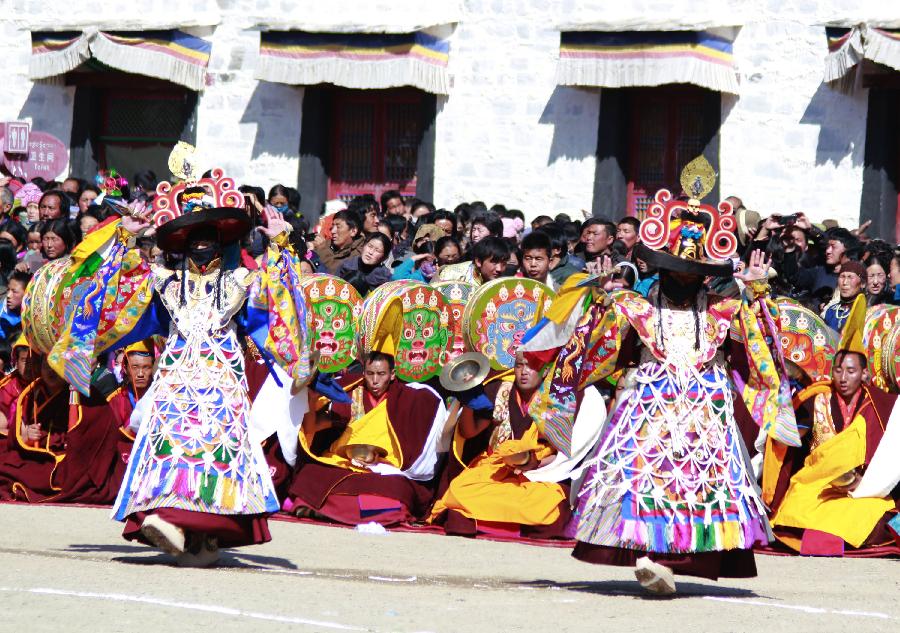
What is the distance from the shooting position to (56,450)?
10430 millimetres

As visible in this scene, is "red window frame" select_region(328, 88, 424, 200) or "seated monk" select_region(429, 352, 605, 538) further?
"red window frame" select_region(328, 88, 424, 200)

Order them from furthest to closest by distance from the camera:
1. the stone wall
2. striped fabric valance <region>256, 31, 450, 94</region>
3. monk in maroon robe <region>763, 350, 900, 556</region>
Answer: striped fabric valance <region>256, 31, 450, 94</region>
the stone wall
monk in maroon robe <region>763, 350, 900, 556</region>

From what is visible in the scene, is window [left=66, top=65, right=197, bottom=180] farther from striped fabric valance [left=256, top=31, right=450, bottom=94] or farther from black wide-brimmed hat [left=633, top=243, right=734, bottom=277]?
black wide-brimmed hat [left=633, top=243, right=734, bottom=277]

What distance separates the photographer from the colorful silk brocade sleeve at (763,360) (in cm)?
755

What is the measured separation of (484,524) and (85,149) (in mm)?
9080

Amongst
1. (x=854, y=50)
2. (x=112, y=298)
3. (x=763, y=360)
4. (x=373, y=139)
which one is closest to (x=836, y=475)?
(x=763, y=360)

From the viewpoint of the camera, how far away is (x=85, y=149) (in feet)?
57.3

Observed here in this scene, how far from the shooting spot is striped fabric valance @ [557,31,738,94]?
14.4 meters

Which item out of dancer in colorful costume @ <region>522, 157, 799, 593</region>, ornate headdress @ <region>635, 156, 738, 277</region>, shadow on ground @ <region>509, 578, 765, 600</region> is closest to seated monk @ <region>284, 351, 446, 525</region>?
shadow on ground @ <region>509, 578, 765, 600</region>

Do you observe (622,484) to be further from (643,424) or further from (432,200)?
(432,200)

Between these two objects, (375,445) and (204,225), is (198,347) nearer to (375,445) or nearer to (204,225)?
(204,225)

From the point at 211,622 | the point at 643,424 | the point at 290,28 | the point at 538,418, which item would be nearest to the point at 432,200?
the point at 290,28

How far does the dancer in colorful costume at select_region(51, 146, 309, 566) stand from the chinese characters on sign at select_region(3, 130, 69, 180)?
28.4ft

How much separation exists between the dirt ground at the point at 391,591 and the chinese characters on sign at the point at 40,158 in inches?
309
